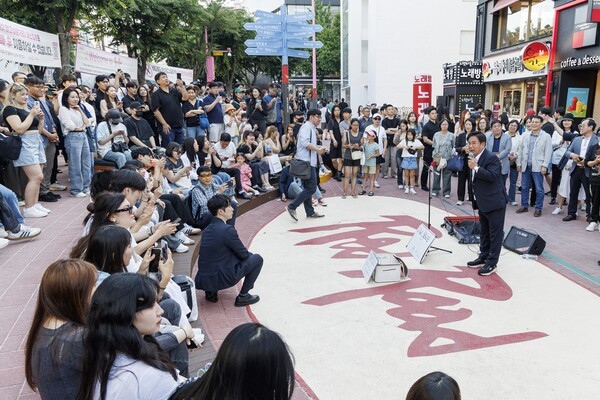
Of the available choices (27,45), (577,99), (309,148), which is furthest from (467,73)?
(27,45)

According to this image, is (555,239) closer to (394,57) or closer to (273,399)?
(273,399)

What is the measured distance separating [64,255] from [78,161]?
8.82 ft

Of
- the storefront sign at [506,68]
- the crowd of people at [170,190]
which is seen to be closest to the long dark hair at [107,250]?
the crowd of people at [170,190]

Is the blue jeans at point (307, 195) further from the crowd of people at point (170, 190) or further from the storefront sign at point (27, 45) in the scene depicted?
the storefront sign at point (27, 45)

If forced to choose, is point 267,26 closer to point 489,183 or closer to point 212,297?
point 489,183

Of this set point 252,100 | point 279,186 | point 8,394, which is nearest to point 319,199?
point 279,186

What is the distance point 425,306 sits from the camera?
196 inches

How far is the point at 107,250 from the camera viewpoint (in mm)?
2994

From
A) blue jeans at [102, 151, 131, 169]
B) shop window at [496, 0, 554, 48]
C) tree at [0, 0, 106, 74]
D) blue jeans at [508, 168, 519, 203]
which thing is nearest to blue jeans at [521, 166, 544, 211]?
blue jeans at [508, 168, 519, 203]

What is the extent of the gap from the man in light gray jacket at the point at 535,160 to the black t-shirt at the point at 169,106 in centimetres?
661

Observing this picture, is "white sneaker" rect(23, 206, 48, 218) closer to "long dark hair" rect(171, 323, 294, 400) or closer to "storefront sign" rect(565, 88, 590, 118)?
"long dark hair" rect(171, 323, 294, 400)

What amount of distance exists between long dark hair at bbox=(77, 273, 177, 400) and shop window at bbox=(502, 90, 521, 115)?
19069mm

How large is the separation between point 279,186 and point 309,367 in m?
6.44

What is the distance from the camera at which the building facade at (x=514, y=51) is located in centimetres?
1567
